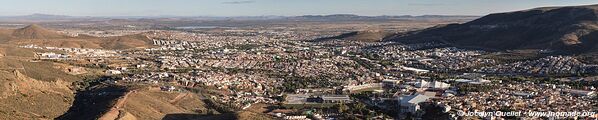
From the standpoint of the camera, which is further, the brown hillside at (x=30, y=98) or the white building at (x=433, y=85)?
the white building at (x=433, y=85)

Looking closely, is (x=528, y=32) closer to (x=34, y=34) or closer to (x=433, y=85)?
(x=433, y=85)

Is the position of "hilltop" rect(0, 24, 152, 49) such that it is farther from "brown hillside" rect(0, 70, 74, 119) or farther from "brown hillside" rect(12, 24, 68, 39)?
"brown hillside" rect(0, 70, 74, 119)

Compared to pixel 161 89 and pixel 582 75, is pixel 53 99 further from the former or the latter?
pixel 582 75

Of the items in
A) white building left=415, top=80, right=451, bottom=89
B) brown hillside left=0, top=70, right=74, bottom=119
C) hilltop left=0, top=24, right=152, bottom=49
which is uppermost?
brown hillside left=0, top=70, right=74, bottom=119

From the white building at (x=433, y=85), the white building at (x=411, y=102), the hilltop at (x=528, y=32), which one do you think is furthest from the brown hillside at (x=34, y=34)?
the white building at (x=411, y=102)

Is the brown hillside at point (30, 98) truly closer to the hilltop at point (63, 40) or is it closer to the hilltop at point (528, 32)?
the hilltop at point (63, 40)

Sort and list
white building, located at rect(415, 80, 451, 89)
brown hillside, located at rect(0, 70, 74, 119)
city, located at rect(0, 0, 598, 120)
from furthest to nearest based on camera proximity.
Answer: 1. white building, located at rect(415, 80, 451, 89)
2. city, located at rect(0, 0, 598, 120)
3. brown hillside, located at rect(0, 70, 74, 119)

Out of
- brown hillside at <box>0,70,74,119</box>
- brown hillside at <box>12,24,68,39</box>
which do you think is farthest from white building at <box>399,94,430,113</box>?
brown hillside at <box>12,24,68,39</box>

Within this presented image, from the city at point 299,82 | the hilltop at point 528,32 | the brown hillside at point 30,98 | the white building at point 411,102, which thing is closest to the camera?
the brown hillside at point 30,98
